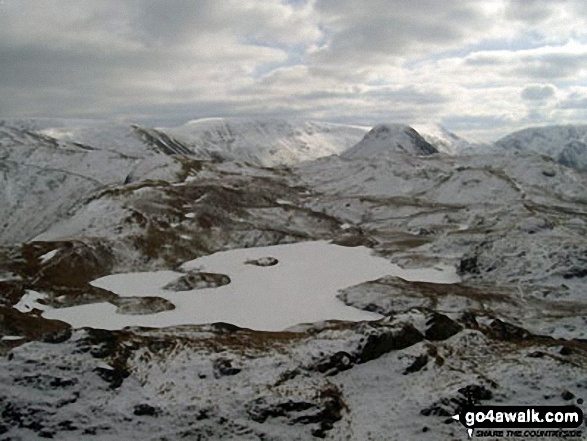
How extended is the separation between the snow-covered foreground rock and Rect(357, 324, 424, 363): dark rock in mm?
141

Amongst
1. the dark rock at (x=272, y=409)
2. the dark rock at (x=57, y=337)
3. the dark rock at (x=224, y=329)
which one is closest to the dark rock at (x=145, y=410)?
the dark rock at (x=272, y=409)

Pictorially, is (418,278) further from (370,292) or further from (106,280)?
(106,280)

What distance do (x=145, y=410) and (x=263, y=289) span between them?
43.3m

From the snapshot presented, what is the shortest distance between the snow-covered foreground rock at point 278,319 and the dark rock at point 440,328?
12 cm

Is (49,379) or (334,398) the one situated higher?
(49,379)

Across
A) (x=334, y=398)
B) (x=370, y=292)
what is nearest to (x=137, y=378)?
(x=334, y=398)

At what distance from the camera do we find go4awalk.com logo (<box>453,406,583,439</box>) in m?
28.7

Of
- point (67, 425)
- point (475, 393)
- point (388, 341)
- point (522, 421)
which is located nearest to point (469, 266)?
point (388, 341)

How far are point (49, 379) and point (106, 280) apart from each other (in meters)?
49.7

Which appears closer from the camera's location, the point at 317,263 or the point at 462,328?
the point at 462,328

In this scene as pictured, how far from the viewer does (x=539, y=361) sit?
34.1 m

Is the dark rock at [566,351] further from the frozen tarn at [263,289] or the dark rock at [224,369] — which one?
the frozen tarn at [263,289]

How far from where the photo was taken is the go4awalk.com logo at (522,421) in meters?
28.7

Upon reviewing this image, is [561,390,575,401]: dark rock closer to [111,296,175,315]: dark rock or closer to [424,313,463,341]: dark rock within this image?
[424,313,463,341]: dark rock
